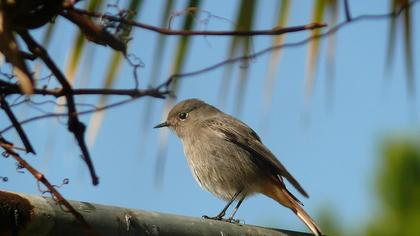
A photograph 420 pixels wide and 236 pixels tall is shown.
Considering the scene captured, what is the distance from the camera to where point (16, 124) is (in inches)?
64.5

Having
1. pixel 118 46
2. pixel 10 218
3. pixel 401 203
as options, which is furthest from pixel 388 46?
pixel 401 203

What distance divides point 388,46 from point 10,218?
2.80 ft

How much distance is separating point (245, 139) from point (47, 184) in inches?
169

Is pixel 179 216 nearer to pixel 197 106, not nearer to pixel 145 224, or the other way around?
pixel 145 224

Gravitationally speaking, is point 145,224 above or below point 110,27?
below

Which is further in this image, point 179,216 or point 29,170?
point 179,216

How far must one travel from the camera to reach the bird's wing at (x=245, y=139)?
566cm

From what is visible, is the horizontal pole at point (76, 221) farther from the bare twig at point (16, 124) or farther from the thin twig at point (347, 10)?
the thin twig at point (347, 10)

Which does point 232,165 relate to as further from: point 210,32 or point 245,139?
point 210,32

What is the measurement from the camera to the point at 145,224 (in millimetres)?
1919

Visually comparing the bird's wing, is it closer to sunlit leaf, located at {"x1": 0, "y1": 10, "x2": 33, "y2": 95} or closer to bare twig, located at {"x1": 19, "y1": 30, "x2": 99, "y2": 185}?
bare twig, located at {"x1": 19, "y1": 30, "x2": 99, "y2": 185}

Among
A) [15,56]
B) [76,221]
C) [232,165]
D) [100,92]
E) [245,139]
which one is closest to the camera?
[15,56]

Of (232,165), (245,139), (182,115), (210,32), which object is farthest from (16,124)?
(182,115)

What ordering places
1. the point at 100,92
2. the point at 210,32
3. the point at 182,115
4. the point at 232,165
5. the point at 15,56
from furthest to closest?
1. the point at 182,115
2. the point at 232,165
3. the point at 210,32
4. the point at 100,92
5. the point at 15,56
